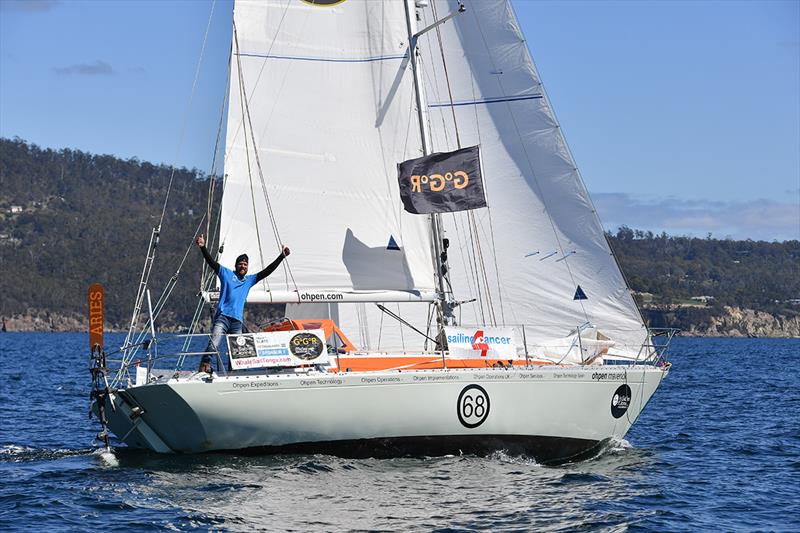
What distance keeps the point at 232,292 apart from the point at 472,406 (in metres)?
3.89

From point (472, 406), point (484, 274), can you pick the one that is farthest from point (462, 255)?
point (472, 406)

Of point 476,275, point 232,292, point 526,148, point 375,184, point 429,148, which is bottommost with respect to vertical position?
point 232,292

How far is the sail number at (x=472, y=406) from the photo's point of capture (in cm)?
1619

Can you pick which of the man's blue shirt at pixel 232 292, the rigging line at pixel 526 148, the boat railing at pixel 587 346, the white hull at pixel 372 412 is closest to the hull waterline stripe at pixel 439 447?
the white hull at pixel 372 412

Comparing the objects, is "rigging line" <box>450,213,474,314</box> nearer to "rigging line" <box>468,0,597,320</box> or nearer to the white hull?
"rigging line" <box>468,0,597,320</box>

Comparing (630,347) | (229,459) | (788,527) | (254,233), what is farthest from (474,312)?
(788,527)

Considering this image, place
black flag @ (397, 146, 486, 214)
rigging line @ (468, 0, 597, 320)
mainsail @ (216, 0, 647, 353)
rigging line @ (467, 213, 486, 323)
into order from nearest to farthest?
1. black flag @ (397, 146, 486, 214)
2. mainsail @ (216, 0, 647, 353)
3. rigging line @ (468, 0, 597, 320)
4. rigging line @ (467, 213, 486, 323)

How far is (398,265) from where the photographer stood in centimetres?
1844

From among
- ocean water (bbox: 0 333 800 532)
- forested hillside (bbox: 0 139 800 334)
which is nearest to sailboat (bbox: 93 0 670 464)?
ocean water (bbox: 0 333 800 532)

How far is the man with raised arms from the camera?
16.7 meters

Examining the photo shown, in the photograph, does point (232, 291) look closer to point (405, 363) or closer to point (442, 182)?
point (405, 363)

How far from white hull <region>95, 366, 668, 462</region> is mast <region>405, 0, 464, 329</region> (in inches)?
84.8

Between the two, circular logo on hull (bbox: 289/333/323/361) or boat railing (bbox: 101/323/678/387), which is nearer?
circular logo on hull (bbox: 289/333/323/361)

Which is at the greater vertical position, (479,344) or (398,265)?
(398,265)
